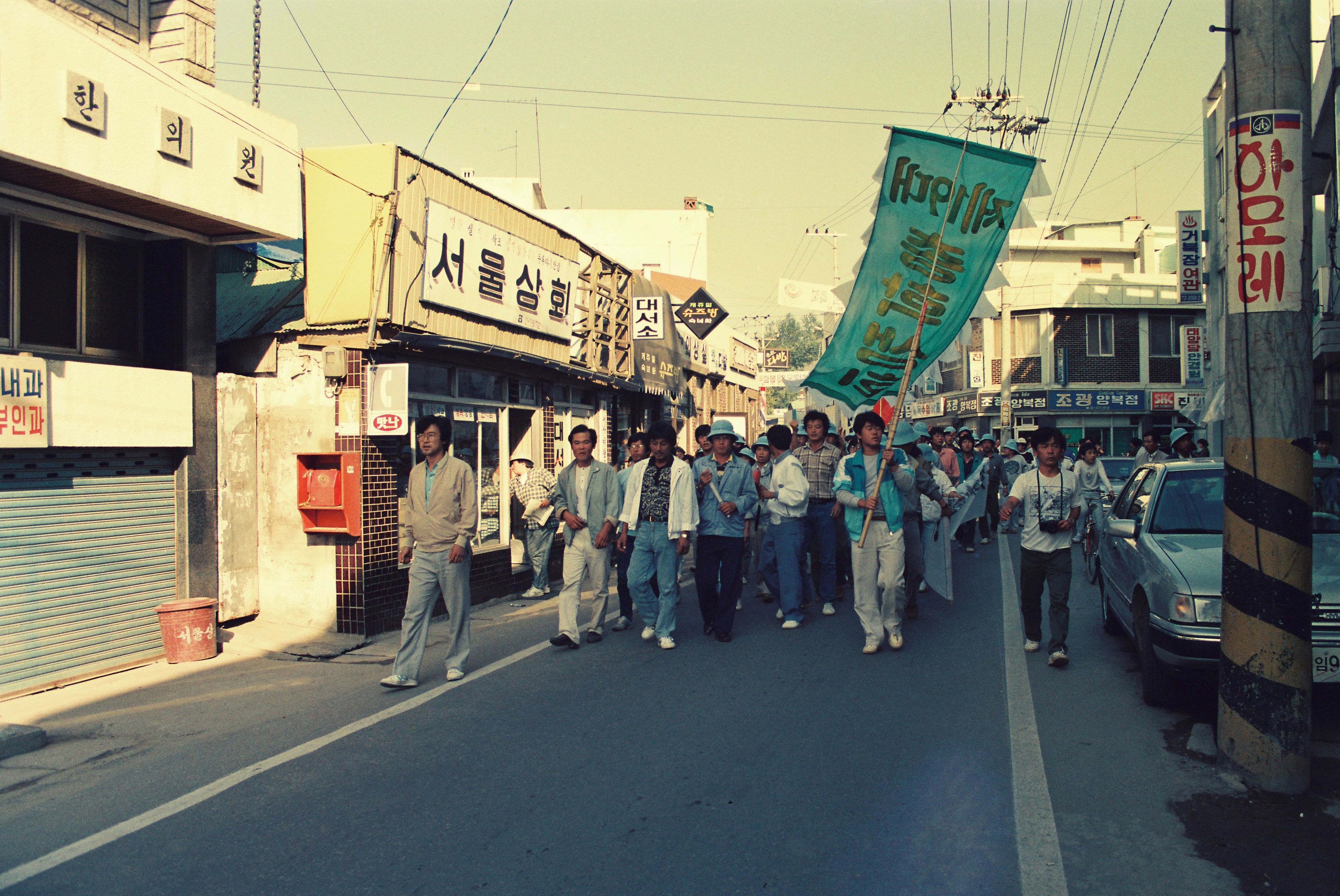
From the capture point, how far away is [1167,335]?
3531 cm

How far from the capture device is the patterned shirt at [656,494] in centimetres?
820

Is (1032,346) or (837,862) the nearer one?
(837,862)

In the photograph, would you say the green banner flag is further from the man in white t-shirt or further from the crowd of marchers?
the man in white t-shirt

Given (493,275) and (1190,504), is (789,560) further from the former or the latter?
(493,275)

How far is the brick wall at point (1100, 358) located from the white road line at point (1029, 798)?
30.6 meters

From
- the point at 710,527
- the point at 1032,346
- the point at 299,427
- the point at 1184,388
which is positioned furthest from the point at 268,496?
the point at 1184,388

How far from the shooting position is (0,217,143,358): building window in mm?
7277

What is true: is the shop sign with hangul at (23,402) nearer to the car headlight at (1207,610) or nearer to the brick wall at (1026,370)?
the car headlight at (1207,610)

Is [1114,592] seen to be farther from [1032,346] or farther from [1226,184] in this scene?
[1032,346]

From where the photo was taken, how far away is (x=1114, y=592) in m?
7.54

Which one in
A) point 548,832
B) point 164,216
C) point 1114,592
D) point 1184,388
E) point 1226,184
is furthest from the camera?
point 1184,388

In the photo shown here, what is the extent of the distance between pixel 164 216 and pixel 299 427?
7.70ft

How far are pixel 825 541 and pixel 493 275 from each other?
531cm

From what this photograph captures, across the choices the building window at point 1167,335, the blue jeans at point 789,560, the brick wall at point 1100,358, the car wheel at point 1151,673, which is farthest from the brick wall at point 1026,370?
the car wheel at point 1151,673
